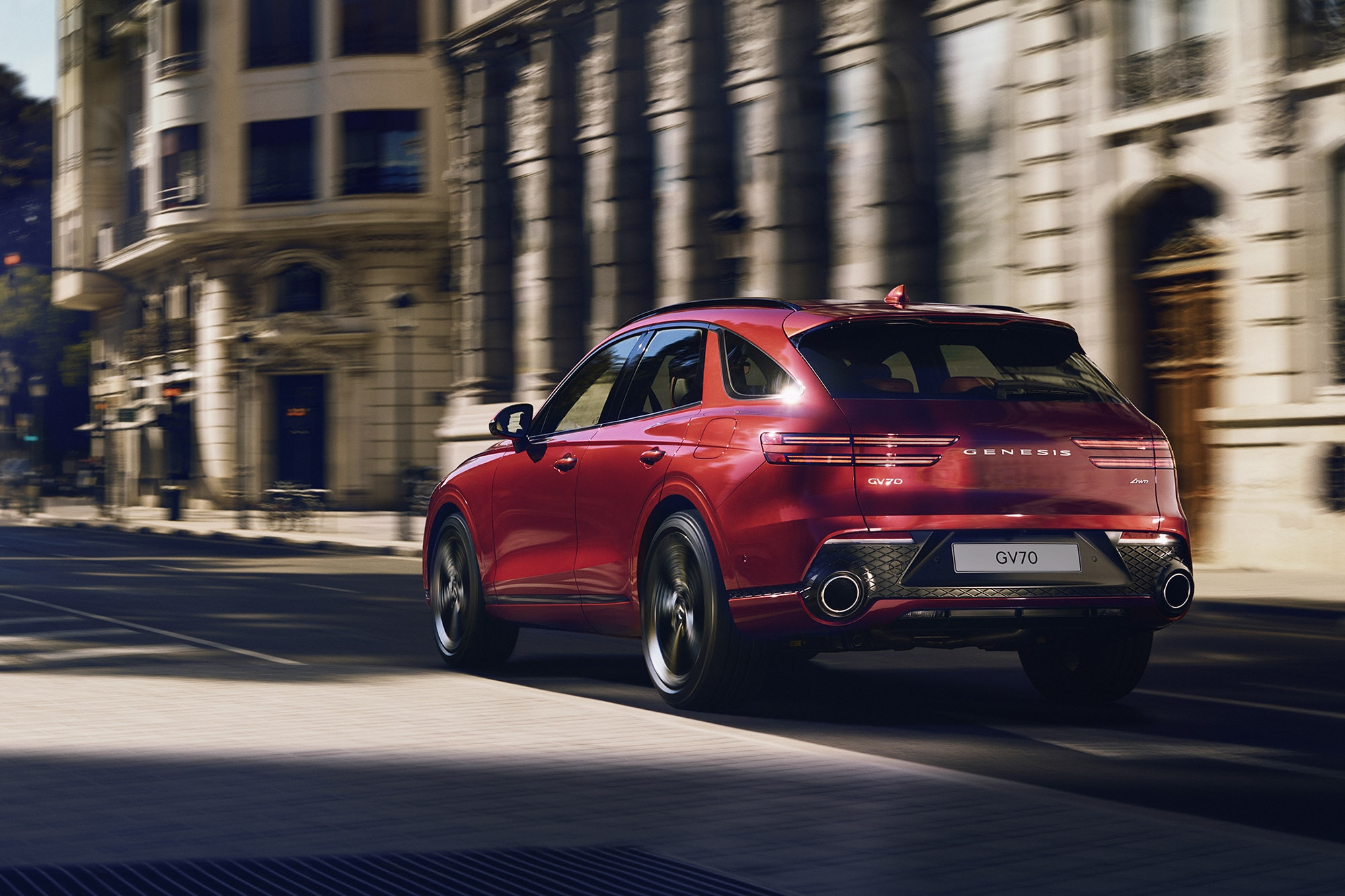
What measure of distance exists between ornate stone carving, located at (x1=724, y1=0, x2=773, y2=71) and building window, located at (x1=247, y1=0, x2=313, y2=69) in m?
17.7

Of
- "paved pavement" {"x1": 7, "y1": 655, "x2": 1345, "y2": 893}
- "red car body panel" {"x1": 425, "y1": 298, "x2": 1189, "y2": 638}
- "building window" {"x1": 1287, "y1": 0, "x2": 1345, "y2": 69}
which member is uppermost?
"building window" {"x1": 1287, "y1": 0, "x2": 1345, "y2": 69}

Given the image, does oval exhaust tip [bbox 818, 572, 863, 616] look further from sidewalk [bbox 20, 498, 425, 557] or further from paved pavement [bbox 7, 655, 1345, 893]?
sidewalk [bbox 20, 498, 425, 557]

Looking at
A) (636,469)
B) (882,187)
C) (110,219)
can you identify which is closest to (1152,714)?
(636,469)

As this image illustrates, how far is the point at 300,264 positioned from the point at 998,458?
38992 millimetres

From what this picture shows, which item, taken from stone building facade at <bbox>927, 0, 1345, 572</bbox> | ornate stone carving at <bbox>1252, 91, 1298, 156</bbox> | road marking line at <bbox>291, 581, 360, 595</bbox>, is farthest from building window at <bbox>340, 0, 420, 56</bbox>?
ornate stone carving at <bbox>1252, 91, 1298, 156</bbox>

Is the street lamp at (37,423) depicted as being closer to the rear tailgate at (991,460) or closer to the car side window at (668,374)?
the car side window at (668,374)

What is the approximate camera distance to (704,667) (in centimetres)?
797

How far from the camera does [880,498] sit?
24.2ft

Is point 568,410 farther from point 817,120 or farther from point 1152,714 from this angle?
point 817,120

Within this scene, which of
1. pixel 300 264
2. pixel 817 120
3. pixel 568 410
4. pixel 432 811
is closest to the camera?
pixel 432 811

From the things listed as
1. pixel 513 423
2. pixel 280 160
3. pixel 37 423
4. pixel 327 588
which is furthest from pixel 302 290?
pixel 513 423

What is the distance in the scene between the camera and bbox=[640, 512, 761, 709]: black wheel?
786cm

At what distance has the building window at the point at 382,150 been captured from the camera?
1718 inches

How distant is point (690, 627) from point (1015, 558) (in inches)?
56.8
